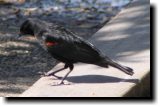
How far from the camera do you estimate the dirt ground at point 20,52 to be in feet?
24.3

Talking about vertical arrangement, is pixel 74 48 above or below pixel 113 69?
above

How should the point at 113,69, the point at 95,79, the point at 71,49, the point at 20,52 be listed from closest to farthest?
the point at 95,79 < the point at 71,49 < the point at 113,69 < the point at 20,52

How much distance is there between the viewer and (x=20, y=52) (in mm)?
8734

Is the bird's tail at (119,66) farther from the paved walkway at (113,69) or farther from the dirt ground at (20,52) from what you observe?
the dirt ground at (20,52)

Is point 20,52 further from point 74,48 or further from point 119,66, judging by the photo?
point 119,66

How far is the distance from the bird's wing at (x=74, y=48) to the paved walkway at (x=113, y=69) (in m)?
0.19

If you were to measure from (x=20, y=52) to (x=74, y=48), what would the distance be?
9.02ft

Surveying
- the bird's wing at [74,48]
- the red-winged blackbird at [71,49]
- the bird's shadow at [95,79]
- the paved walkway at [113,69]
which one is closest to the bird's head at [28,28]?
the red-winged blackbird at [71,49]

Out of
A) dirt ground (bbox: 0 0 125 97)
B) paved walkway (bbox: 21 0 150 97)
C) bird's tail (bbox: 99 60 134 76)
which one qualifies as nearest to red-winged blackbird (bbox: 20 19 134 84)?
bird's tail (bbox: 99 60 134 76)

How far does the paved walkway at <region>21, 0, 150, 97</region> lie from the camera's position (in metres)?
5.67

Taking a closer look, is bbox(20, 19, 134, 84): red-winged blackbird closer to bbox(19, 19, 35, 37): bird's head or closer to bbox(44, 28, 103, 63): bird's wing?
bbox(44, 28, 103, 63): bird's wing

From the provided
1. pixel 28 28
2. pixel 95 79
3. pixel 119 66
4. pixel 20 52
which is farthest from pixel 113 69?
pixel 20 52

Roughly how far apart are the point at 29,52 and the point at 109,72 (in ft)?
8.87

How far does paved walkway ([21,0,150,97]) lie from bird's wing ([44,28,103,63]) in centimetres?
19
